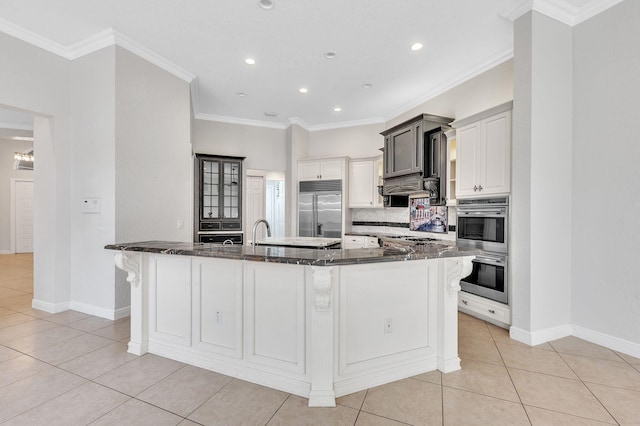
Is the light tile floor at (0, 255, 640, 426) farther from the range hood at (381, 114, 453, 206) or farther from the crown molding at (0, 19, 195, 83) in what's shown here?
the crown molding at (0, 19, 195, 83)

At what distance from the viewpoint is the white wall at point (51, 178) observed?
3.49 metres

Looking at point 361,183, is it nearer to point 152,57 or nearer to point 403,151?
point 403,151

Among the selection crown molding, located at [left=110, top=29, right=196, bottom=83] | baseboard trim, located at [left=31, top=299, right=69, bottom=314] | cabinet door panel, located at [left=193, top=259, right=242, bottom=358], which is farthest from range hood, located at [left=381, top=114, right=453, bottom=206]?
baseboard trim, located at [left=31, top=299, right=69, bottom=314]

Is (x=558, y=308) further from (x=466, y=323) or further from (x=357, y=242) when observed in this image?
(x=357, y=242)

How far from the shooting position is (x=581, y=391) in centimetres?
205

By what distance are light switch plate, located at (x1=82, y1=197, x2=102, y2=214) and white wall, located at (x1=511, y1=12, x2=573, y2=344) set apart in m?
4.43

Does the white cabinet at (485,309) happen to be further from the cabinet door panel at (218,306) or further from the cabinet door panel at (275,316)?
the cabinet door panel at (218,306)

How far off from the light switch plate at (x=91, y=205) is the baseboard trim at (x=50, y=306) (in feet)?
3.81

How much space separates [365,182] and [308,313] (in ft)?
13.7

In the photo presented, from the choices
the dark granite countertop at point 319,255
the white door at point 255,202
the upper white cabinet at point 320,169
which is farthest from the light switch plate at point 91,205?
the upper white cabinet at point 320,169

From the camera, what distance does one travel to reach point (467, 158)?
365 cm

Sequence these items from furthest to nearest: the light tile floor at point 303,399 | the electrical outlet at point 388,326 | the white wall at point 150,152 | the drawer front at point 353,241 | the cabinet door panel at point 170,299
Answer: the drawer front at point 353,241, the white wall at point 150,152, the cabinet door panel at point 170,299, the electrical outlet at point 388,326, the light tile floor at point 303,399

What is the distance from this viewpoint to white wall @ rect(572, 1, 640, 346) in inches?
104

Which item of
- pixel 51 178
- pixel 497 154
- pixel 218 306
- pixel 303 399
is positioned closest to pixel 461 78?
pixel 497 154
